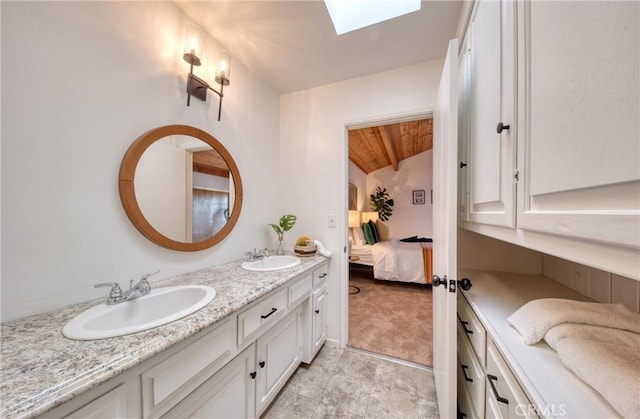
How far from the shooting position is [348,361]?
176 cm

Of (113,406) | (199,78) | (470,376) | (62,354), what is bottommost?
(470,376)

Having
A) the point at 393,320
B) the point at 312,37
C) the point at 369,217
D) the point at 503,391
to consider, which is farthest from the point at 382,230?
the point at 503,391

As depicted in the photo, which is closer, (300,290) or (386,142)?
(300,290)

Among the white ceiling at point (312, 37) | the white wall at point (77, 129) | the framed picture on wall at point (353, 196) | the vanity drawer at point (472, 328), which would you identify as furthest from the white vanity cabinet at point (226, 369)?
the framed picture on wall at point (353, 196)

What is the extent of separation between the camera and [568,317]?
0.67m

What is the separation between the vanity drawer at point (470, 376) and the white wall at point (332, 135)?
0.95 metres

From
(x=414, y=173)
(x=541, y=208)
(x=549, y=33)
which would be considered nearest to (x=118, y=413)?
(x=541, y=208)

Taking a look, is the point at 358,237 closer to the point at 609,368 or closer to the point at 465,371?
the point at 465,371

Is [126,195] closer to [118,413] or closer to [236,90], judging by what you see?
[118,413]

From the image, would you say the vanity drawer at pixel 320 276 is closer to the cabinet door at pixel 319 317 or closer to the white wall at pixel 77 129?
the cabinet door at pixel 319 317

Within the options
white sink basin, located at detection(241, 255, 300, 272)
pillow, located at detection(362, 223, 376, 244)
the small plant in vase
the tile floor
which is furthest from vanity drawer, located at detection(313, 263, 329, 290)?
pillow, located at detection(362, 223, 376, 244)

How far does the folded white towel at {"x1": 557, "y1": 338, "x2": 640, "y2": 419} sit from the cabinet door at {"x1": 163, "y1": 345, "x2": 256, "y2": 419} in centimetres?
119

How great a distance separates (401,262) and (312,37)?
303 centimetres

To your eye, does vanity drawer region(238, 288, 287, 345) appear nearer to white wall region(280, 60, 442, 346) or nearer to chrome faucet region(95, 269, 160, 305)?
chrome faucet region(95, 269, 160, 305)
